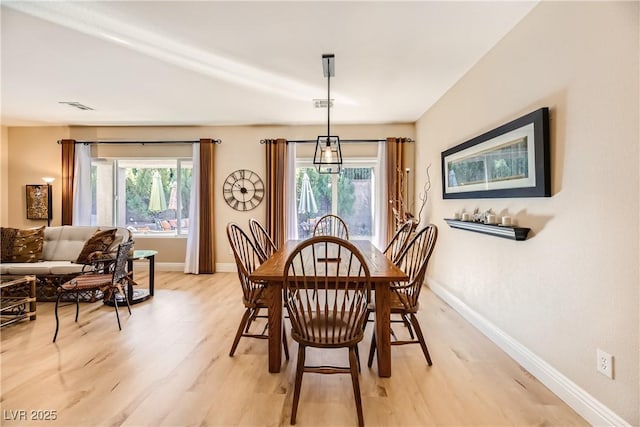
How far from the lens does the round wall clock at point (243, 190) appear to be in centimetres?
541

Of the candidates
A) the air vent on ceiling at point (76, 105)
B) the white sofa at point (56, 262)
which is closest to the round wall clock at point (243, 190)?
the white sofa at point (56, 262)

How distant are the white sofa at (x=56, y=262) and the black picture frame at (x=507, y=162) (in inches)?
167

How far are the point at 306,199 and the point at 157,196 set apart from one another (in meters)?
2.70

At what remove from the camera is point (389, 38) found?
2.57 meters

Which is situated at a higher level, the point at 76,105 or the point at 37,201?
the point at 76,105

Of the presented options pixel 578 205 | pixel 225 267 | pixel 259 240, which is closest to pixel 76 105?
pixel 225 267

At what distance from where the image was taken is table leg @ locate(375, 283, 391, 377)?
2.11 m

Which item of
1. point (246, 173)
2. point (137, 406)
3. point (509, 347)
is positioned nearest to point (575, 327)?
point (509, 347)

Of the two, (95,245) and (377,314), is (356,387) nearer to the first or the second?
(377,314)

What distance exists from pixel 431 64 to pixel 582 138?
169 centimetres

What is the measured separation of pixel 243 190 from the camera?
542cm

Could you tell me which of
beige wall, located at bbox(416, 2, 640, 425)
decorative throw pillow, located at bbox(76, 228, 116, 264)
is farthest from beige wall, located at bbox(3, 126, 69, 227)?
beige wall, located at bbox(416, 2, 640, 425)

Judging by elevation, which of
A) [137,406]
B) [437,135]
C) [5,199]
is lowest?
[137,406]

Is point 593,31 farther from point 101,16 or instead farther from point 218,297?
point 218,297
